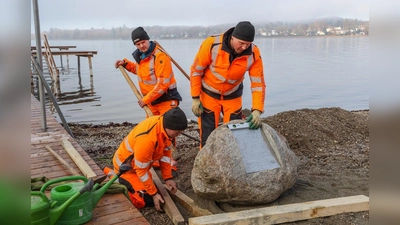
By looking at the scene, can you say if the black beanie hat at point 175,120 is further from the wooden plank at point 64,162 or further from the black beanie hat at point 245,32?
the wooden plank at point 64,162

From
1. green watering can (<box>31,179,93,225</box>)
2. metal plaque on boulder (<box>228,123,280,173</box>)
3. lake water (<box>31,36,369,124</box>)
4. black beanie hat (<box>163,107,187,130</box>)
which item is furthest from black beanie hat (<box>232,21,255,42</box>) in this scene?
lake water (<box>31,36,369,124</box>)

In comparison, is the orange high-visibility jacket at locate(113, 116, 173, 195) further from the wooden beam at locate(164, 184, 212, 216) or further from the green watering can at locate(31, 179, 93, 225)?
the green watering can at locate(31, 179, 93, 225)

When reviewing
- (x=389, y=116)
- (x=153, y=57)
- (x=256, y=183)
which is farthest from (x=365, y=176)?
(x=389, y=116)

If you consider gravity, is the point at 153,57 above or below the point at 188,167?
above

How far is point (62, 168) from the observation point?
4.38 meters

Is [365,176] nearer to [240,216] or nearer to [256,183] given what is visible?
[256,183]

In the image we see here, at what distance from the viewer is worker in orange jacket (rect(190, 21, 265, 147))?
13.7 feet

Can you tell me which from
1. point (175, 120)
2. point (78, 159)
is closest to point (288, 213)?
point (175, 120)

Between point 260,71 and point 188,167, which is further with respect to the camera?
point 188,167

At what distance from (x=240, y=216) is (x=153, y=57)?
2.73m

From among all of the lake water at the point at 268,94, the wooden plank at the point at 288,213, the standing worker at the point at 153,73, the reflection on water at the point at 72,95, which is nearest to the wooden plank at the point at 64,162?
the standing worker at the point at 153,73

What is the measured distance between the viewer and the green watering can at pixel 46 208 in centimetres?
247

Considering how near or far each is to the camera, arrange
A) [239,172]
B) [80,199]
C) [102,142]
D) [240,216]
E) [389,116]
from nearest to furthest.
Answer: [389,116] < [80,199] < [240,216] < [239,172] < [102,142]

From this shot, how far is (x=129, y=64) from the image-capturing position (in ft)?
19.3
